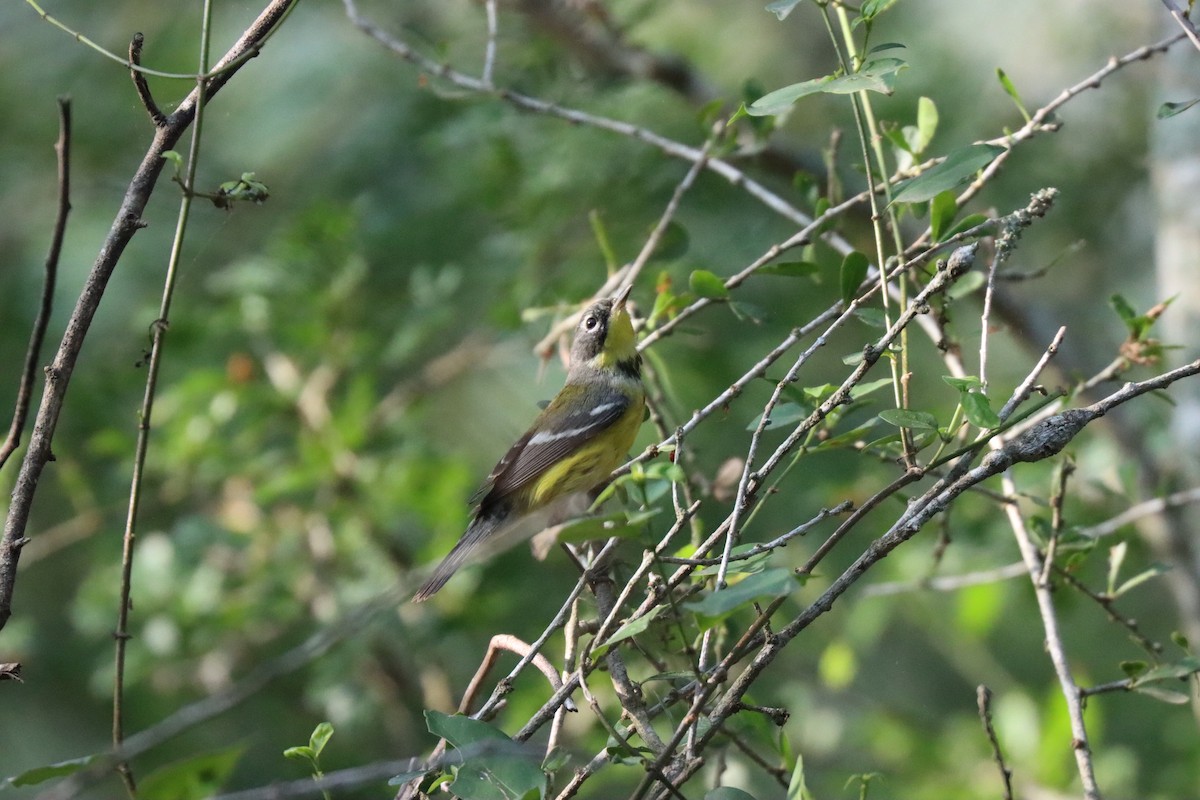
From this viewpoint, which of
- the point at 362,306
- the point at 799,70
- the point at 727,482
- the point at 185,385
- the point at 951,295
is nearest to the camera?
the point at 951,295

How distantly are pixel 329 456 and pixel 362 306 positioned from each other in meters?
0.75

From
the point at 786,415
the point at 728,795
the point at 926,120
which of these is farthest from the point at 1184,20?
the point at 728,795

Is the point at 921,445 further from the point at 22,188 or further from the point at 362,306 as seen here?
the point at 22,188

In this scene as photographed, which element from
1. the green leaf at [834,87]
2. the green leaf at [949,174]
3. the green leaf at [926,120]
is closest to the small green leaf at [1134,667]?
the green leaf at [949,174]

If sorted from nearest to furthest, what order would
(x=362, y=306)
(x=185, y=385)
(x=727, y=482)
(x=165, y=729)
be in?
1. (x=165, y=729)
2. (x=727, y=482)
3. (x=185, y=385)
4. (x=362, y=306)

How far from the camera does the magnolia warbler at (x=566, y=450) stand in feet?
11.8

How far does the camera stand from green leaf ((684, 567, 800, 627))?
1.33 metres

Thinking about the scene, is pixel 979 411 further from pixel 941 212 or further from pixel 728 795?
pixel 728 795

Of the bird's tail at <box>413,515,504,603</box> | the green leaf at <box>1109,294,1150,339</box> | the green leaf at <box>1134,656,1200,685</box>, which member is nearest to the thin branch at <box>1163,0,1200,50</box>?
the green leaf at <box>1109,294,1150,339</box>

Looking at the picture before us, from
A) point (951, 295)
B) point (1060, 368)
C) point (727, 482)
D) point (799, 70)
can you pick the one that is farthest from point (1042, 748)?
point (799, 70)

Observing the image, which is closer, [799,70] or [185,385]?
[185,385]

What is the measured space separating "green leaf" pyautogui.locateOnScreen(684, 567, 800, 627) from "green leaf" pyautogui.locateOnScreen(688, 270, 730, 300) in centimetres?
85

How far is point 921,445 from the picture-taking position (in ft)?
6.10

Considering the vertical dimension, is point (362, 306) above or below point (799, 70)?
below
